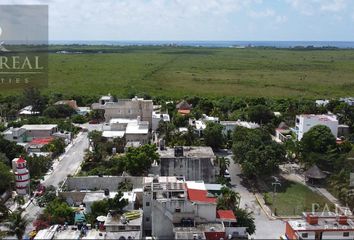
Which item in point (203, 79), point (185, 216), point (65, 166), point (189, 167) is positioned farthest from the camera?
point (203, 79)

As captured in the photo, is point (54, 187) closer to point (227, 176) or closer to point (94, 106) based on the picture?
point (227, 176)

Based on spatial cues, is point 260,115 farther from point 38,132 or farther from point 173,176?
point 38,132

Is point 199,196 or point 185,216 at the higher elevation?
point 199,196

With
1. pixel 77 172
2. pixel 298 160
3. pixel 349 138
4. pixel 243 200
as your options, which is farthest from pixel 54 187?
pixel 349 138

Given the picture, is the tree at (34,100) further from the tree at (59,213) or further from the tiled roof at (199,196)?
the tiled roof at (199,196)

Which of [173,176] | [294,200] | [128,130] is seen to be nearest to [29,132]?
[128,130]

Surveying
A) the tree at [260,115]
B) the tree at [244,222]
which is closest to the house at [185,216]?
the tree at [244,222]

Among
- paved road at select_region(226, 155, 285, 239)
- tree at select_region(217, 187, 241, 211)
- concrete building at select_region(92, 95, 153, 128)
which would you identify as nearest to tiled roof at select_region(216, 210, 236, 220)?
tree at select_region(217, 187, 241, 211)
